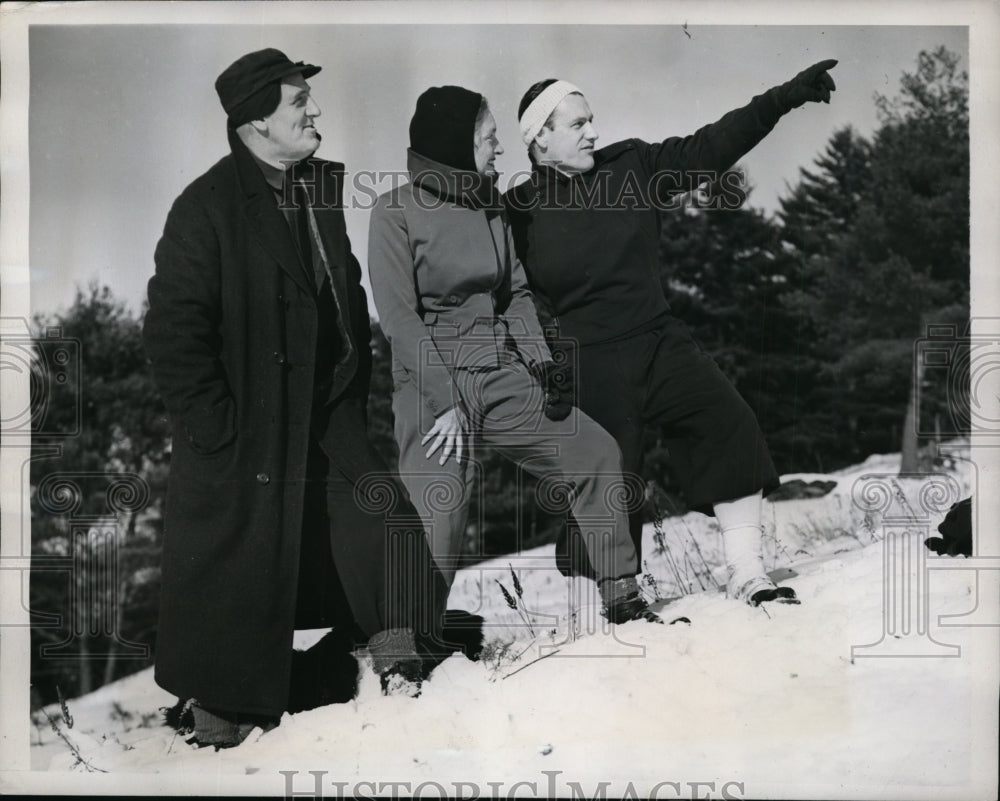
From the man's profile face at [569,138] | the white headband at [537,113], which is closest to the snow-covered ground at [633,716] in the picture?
the man's profile face at [569,138]

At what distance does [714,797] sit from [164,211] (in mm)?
3362

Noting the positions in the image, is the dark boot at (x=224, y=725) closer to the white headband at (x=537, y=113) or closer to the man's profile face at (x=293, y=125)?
the man's profile face at (x=293, y=125)


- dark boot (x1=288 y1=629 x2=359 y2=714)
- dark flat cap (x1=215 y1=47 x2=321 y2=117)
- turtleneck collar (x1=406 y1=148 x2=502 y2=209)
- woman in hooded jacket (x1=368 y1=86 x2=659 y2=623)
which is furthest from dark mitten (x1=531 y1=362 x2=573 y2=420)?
dark flat cap (x1=215 y1=47 x2=321 y2=117)

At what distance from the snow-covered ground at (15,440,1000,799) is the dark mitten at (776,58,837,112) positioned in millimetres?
1825

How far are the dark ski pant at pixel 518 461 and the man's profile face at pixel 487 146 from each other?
802mm

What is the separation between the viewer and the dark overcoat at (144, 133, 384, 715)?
433cm

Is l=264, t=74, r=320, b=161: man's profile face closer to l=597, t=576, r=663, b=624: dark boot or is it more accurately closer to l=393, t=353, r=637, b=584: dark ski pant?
l=393, t=353, r=637, b=584: dark ski pant

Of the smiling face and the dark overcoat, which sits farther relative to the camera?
the smiling face

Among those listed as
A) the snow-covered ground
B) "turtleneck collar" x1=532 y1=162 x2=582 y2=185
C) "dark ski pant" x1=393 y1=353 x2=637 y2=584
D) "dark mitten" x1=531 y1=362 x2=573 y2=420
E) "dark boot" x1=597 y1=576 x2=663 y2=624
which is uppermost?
"turtleneck collar" x1=532 y1=162 x2=582 y2=185

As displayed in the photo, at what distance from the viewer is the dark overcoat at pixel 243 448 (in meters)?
4.33

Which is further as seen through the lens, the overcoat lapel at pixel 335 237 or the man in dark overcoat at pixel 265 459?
the overcoat lapel at pixel 335 237

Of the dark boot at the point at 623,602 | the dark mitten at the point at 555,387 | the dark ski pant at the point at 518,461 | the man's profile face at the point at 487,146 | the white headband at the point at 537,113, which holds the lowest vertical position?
the dark boot at the point at 623,602

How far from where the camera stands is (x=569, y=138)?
466 centimetres

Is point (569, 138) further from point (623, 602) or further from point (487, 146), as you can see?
point (623, 602)
